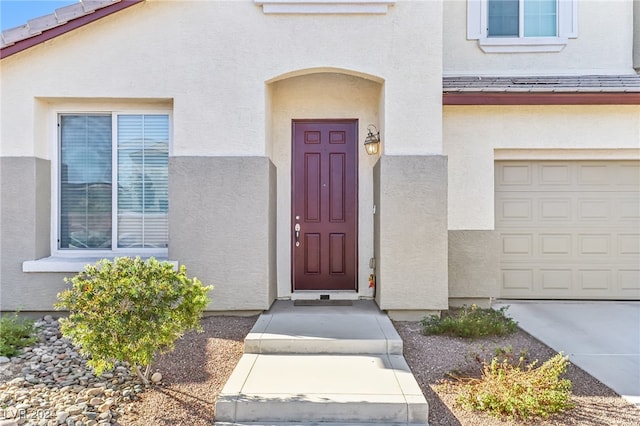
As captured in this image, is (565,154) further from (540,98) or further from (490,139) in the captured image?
(490,139)

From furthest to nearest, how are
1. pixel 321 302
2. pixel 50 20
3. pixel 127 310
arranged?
1. pixel 321 302
2. pixel 50 20
3. pixel 127 310

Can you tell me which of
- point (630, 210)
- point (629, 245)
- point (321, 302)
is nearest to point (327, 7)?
point (321, 302)

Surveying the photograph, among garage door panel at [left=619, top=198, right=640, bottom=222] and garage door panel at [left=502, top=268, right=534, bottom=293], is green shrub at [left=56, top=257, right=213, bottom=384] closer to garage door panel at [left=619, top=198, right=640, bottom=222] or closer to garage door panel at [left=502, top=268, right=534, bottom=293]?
garage door panel at [left=502, top=268, right=534, bottom=293]

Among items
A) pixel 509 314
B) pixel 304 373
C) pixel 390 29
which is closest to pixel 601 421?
pixel 304 373

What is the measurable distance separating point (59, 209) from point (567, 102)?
7.83 metres

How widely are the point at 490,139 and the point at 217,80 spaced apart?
438 centimetres

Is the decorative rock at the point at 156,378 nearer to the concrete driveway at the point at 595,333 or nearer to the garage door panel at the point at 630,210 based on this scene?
the concrete driveway at the point at 595,333

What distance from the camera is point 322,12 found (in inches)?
238

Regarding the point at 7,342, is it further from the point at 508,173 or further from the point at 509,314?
the point at 508,173

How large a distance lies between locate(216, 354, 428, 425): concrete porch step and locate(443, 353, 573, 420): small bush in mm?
552

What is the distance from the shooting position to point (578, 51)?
7742mm

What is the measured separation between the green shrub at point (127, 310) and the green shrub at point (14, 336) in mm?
1462

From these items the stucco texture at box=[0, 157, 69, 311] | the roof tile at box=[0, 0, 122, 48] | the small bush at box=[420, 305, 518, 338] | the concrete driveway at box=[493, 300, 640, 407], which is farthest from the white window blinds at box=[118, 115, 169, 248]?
the concrete driveway at box=[493, 300, 640, 407]

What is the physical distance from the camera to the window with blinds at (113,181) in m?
6.39
